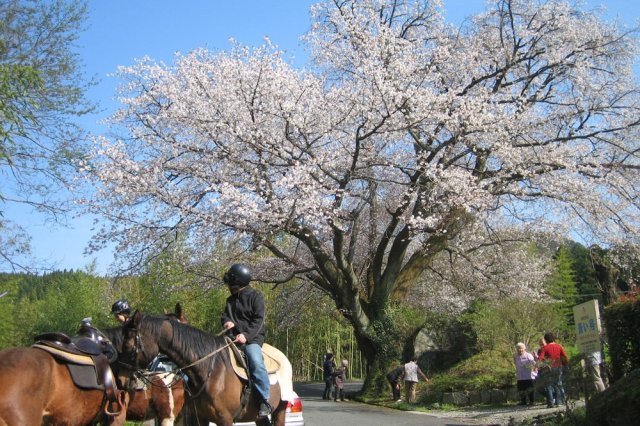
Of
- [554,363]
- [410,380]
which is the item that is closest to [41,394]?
[554,363]

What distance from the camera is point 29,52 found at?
14000 mm

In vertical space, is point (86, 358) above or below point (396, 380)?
above

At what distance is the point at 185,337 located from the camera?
6746 mm

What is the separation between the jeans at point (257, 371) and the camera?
22.8 feet

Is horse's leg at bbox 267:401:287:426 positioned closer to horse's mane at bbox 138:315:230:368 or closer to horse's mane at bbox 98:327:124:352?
horse's mane at bbox 138:315:230:368

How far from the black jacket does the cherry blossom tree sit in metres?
8.84

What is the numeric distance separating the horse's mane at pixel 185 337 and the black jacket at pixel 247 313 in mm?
400

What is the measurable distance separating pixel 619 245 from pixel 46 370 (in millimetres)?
19404

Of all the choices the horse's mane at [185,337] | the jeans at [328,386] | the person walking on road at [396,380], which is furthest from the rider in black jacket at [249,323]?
the jeans at [328,386]

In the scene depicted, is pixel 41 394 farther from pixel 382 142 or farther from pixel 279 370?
pixel 382 142

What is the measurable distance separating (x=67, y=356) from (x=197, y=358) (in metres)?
1.33

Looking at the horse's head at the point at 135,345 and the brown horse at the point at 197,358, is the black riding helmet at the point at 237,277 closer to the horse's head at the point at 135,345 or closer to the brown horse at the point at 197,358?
the brown horse at the point at 197,358

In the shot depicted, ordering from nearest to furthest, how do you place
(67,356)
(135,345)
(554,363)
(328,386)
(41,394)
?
(41,394)
(67,356)
(135,345)
(554,363)
(328,386)

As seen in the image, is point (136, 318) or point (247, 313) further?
point (247, 313)
